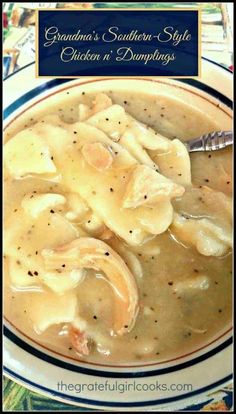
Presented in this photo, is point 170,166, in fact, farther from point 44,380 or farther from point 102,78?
point 44,380

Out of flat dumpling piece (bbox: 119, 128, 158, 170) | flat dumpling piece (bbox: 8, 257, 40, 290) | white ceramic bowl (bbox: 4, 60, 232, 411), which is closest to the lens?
white ceramic bowl (bbox: 4, 60, 232, 411)

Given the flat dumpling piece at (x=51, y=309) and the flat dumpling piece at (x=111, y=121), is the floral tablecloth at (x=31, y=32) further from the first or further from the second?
the flat dumpling piece at (x=51, y=309)

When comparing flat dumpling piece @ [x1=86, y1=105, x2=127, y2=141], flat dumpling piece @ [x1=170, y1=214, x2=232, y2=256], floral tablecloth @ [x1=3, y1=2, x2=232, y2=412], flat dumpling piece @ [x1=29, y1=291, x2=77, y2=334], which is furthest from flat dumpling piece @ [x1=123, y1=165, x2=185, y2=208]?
floral tablecloth @ [x1=3, y1=2, x2=232, y2=412]

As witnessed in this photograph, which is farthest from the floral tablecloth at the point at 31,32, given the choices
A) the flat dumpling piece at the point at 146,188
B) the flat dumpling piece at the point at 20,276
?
the flat dumpling piece at the point at 20,276

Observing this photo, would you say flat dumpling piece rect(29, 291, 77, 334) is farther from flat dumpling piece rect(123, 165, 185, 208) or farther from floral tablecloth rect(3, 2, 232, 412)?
floral tablecloth rect(3, 2, 232, 412)

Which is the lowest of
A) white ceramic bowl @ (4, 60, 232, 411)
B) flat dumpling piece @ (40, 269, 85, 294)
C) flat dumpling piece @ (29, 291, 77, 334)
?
white ceramic bowl @ (4, 60, 232, 411)

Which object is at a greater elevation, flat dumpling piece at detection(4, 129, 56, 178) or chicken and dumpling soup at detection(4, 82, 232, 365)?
flat dumpling piece at detection(4, 129, 56, 178)
